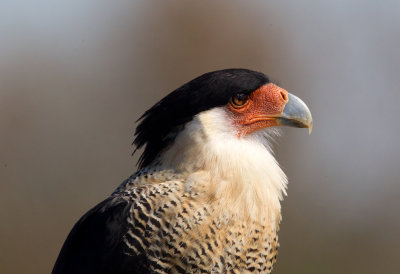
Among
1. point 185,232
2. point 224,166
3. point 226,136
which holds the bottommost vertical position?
point 185,232

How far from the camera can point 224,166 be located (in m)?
5.93

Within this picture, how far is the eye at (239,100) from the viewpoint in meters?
6.12

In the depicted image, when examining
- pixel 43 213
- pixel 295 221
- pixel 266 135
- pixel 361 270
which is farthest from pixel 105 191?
pixel 266 135

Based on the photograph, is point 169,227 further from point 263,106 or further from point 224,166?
point 263,106

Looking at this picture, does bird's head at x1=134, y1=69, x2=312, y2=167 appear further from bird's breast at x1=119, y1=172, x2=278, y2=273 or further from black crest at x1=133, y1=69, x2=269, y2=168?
bird's breast at x1=119, y1=172, x2=278, y2=273

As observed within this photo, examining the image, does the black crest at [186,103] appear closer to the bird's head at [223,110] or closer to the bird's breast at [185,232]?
the bird's head at [223,110]

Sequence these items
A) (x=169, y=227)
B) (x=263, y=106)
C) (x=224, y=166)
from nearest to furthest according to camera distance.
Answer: (x=169, y=227) → (x=224, y=166) → (x=263, y=106)

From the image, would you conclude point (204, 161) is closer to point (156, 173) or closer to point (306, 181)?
point (156, 173)

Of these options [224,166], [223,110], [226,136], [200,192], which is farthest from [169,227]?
[223,110]

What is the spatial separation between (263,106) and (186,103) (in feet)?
1.83

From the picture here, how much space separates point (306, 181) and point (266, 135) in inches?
484

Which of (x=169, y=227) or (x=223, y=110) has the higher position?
(x=223, y=110)

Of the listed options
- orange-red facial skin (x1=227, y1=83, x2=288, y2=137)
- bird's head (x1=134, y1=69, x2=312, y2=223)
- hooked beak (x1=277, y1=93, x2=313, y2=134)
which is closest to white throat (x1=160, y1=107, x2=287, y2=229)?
bird's head (x1=134, y1=69, x2=312, y2=223)

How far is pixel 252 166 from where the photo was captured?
19.8ft
